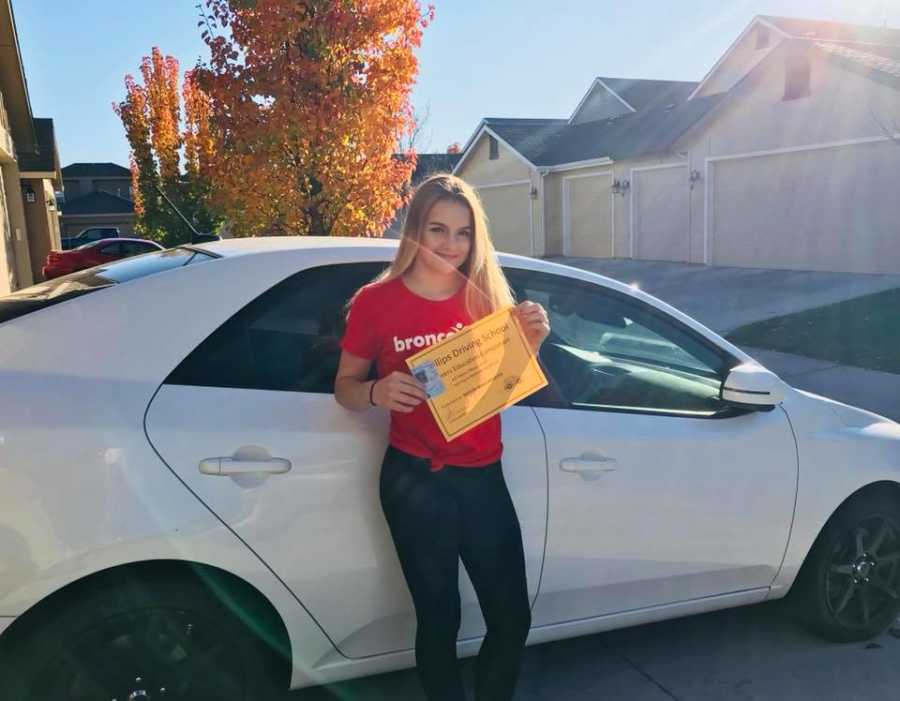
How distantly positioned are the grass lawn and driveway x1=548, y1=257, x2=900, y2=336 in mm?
495

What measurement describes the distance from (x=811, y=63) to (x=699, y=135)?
10.3 feet

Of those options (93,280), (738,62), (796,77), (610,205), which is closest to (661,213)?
(610,205)

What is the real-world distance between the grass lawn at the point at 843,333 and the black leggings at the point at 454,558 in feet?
24.1

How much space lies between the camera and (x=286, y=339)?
255 cm

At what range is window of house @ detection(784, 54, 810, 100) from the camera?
16547 millimetres

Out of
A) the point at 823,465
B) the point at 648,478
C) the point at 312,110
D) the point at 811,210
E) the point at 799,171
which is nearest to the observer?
the point at 648,478

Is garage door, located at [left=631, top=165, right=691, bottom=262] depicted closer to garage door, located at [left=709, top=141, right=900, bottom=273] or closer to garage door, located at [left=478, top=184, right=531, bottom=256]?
garage door, located at [left=709, top=141, right=900, bottom=273]

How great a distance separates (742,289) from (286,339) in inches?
549

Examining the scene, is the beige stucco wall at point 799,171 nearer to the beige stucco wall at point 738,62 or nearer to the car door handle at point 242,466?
the beige stucco wall at point 738,62

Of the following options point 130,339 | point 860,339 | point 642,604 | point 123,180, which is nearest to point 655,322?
point 642,604

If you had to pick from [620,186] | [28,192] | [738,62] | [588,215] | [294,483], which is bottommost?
[294,483]

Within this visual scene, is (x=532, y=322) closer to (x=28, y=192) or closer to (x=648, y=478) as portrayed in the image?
(x=648, y=478)

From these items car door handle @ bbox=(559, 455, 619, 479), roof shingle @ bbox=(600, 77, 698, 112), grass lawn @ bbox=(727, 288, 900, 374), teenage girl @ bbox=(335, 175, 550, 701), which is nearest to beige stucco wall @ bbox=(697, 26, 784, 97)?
roof shingle @ bbox=(600, 77, 698, 112)

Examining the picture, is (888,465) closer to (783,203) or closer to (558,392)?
(558,392)
